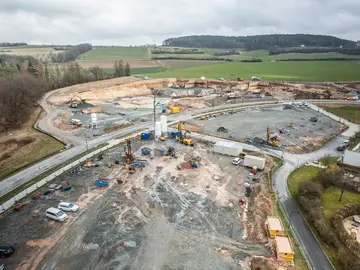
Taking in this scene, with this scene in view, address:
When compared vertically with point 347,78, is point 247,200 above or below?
below

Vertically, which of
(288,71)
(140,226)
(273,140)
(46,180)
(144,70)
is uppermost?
(288,71)

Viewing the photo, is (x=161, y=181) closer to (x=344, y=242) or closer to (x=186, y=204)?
(x=186, y=204)

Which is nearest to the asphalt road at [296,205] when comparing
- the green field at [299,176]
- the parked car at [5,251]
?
the green field at [299,176]

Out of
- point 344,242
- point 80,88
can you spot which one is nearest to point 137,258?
point 344,242

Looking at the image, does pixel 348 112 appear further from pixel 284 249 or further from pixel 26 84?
pixel 26 84

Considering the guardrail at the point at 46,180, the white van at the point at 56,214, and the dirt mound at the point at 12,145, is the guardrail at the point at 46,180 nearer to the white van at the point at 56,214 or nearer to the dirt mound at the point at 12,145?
the white van at the point at 56,214

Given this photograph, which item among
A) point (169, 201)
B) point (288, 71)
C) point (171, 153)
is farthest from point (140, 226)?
point (288, 71)

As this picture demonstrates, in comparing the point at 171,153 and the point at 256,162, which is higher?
the point at 256,162

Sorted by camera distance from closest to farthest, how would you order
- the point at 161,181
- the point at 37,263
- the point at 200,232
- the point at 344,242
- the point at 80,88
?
1. the point at 37,263
2. the point at 344,242
3. the point at 200,232
4. the point at 161,181
5. the point at 80,88
